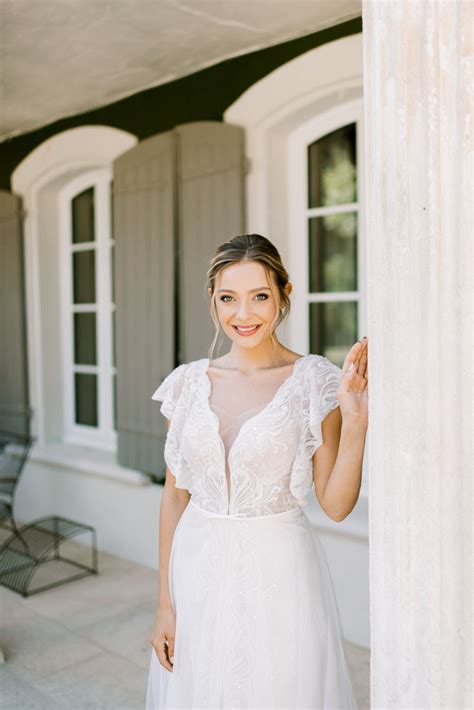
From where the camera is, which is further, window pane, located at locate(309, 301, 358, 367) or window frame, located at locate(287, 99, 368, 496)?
window pane, located at locate(309, 301, 358, 367)

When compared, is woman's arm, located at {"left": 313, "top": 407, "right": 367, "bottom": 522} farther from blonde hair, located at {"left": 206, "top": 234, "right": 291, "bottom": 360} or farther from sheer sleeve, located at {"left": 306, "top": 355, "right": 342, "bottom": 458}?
blonde hair, located at {"left": 206, "top": 234, "right": 291, "bottom": 360}

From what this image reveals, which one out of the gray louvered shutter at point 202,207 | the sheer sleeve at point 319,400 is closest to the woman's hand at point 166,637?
the sheer sleeve at point 319,400

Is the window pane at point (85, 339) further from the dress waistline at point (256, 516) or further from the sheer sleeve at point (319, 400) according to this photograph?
the sheer sleeve at point (319, 400)

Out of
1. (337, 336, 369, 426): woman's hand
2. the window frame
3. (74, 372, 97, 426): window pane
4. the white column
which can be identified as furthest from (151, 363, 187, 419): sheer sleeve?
(74, 372, 97, 426): window pane

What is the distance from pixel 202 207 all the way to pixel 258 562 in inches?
105

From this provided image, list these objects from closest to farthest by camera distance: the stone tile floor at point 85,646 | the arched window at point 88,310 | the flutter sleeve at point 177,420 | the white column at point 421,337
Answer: the white column at point 421,337
the flutter sleeve at point 177,420
the stone tile floor at point 85,646
the arched window at point 88,310

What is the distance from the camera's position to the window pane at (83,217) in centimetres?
531

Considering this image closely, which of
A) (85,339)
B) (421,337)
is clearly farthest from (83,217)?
(421,337)

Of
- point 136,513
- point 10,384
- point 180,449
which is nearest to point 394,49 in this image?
point 180,449

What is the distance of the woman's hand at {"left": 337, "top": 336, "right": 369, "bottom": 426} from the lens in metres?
1.47

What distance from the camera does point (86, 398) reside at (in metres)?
5.46

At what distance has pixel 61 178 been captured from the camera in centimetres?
527

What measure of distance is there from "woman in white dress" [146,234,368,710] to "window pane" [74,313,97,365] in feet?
12.0

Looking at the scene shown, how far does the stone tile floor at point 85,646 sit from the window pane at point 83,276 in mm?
2038
